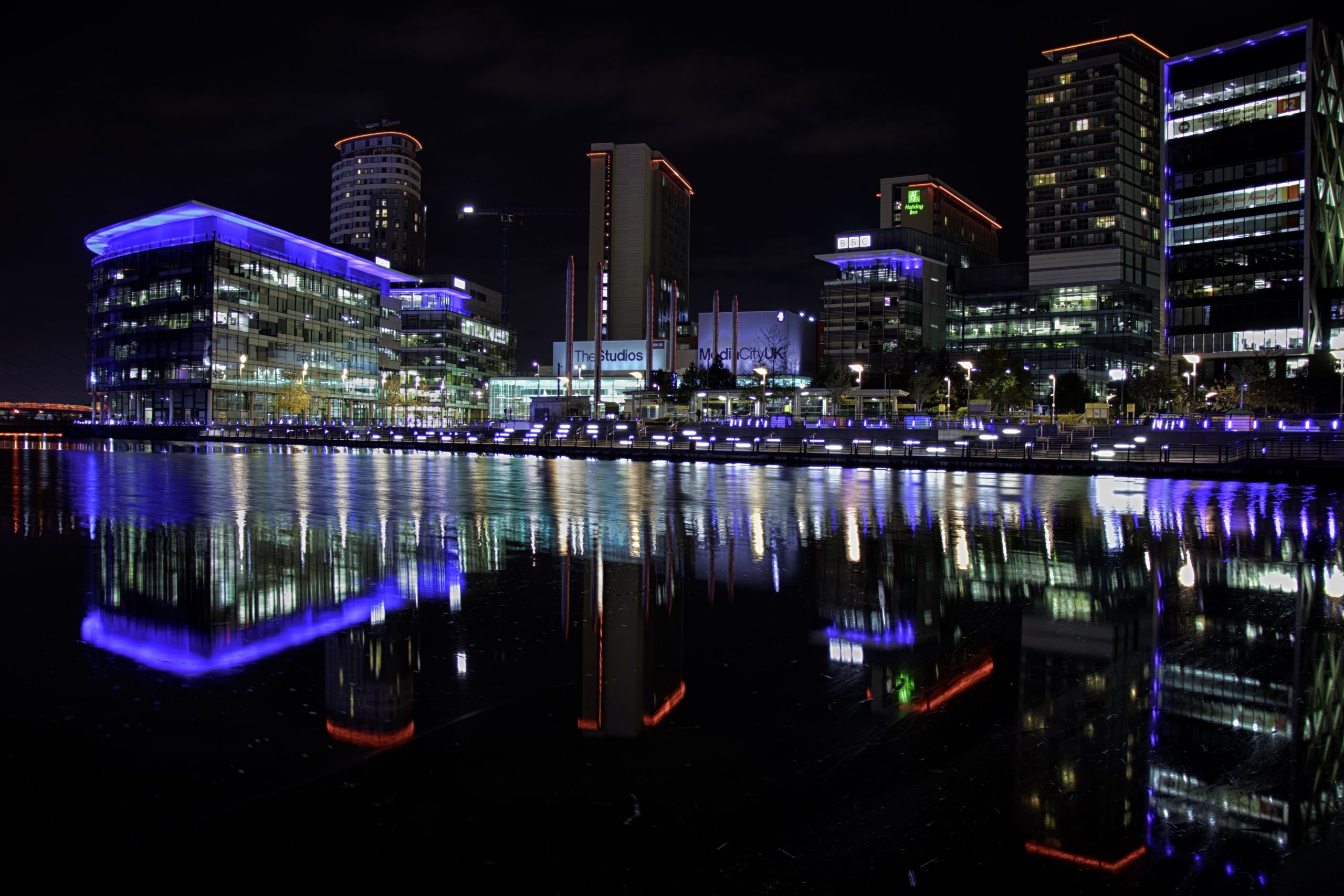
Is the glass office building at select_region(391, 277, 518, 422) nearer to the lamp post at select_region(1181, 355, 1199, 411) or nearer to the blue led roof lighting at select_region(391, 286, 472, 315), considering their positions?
the blue led roof lighting at select_region(391, 286, 472, 315)

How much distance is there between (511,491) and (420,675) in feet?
61.7

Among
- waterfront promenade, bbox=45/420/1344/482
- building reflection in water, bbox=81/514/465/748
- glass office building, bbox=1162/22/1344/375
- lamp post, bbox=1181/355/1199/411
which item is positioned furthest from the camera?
lamp post, bbox=1181/355/1199/411

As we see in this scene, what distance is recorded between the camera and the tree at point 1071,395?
12344 cm

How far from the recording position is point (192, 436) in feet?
314

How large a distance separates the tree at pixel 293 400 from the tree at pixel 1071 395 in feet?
327

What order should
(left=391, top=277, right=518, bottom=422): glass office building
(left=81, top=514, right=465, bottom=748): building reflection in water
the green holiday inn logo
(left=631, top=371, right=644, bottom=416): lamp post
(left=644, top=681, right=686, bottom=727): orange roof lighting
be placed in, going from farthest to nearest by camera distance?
the green holiday inn logo → (left=391, top=277, right=518, bottom=422): glass office building → (left=631, top=371, right=644, bottom=416): lamp post → (left=81, top=514, right=465, bottom=748): building reflection in water → (left=644, top=681, right=686, bottom=727): orange roof lighting

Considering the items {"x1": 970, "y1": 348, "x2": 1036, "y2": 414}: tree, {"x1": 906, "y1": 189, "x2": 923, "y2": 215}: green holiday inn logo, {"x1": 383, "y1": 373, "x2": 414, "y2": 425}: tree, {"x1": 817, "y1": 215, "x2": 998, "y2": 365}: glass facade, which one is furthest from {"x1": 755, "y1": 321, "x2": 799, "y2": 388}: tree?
Result: {"x1": 906, "y1": 189, "x2": 923, "y2": 215}: green holiday inn logo

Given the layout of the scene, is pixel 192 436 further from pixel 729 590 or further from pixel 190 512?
pixel 729 590

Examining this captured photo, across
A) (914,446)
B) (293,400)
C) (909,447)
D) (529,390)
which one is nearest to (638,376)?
(529,390)

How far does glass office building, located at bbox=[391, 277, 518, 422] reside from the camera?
15575 centimetres

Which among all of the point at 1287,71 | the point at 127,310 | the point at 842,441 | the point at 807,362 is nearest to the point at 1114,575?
the point at 842,441

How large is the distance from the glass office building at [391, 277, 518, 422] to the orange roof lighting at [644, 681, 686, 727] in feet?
486

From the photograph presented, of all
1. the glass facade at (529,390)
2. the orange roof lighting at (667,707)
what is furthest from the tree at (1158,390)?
the orange roof lighting at (667,707)

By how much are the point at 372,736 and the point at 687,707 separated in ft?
6.51
